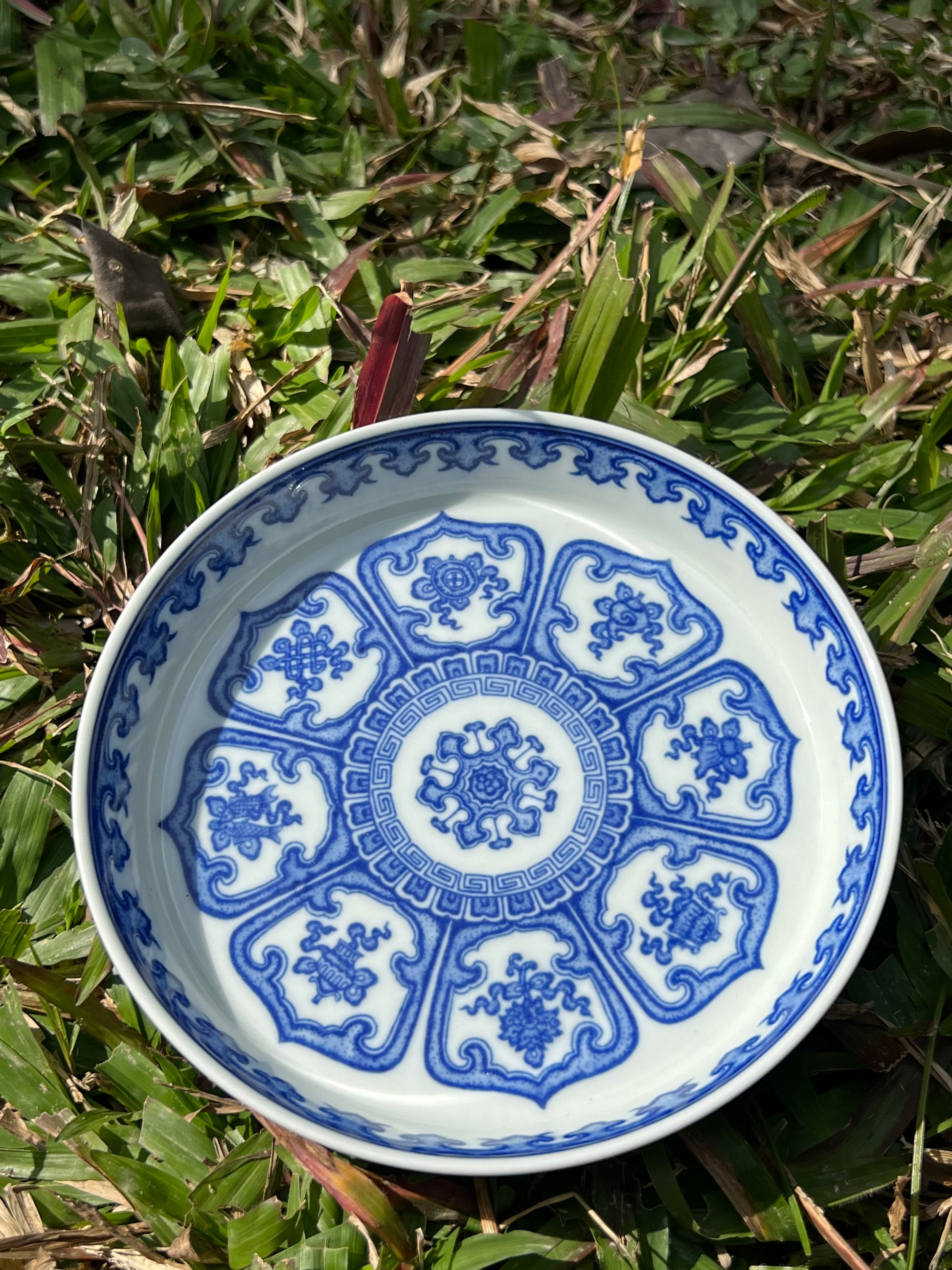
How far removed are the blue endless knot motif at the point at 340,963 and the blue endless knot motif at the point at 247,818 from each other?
0.16m

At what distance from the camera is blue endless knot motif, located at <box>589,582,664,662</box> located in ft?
5.70

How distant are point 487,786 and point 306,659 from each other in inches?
14.8

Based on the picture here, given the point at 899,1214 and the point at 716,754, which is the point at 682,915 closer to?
the point at 716,754

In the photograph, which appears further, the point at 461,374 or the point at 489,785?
the point at 461,374

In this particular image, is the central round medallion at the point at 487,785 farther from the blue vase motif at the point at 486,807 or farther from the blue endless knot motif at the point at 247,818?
the blue endless knot motif at the point at 247,818

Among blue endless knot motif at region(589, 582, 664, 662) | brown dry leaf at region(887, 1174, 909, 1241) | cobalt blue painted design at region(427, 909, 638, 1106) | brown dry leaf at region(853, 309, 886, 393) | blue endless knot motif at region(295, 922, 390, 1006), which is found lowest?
brown dry leaf at region(887, 1174, 909, 1241)

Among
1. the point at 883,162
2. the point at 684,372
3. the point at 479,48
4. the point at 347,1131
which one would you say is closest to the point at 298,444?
the point at 684,372

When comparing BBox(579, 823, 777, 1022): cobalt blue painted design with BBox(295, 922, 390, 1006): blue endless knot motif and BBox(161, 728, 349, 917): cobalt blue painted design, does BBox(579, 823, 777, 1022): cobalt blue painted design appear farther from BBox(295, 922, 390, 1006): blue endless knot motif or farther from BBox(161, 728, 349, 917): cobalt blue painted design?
BBox(161, 728, 349, 917): cobalt blue painted design

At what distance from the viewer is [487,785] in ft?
5.46

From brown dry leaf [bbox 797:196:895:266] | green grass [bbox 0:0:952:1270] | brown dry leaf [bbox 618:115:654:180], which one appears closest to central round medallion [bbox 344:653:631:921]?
green grass [bbox 0:0:952:1270]

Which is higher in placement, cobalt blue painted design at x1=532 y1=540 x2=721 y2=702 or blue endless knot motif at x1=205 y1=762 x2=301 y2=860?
cobalt blue painted design at x1=532 y1=540 x2=721 y2=702

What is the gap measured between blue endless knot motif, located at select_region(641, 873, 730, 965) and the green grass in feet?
0.94

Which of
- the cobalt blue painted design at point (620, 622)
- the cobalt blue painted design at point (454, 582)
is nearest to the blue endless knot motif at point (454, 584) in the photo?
the cobalt blue painted design at point (454, 582)

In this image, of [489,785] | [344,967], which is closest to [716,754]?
[489,785]
